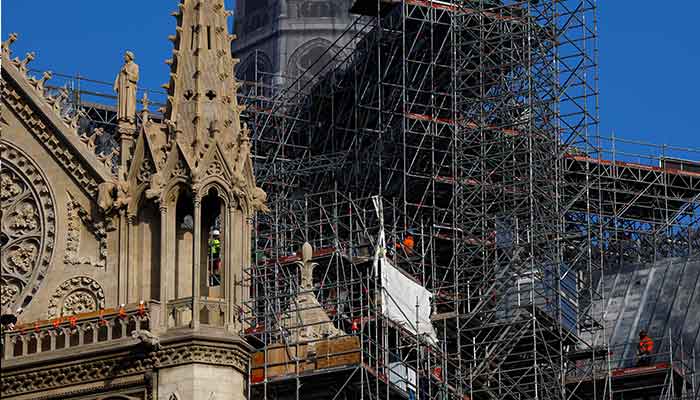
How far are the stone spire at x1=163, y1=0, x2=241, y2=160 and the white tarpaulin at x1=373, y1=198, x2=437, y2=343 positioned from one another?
1158 centimetres

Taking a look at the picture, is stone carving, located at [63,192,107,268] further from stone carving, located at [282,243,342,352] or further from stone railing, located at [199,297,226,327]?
stone carving, located at [282,243,342,352]

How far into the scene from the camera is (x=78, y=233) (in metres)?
56.0

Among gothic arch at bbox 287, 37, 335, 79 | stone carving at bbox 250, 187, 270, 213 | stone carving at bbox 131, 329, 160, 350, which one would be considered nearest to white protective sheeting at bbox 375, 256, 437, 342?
stone carving at bbox 250, 187, 270, 213

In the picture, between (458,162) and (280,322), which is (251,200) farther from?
(458,162)

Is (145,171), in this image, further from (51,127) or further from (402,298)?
(402,298)

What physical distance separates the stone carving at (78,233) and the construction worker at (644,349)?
73.8ft

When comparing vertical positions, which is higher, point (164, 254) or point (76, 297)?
point (164, 254)

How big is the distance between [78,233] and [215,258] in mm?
6751

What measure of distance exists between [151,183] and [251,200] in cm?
232

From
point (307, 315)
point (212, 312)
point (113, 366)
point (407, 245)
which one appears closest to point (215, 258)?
point (307, 315)

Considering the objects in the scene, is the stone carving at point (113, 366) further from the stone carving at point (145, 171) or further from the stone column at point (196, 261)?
the stone carving at point (145, 171)

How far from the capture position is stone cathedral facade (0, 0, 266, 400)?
173 ft

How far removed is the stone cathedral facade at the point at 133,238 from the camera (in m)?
52.6

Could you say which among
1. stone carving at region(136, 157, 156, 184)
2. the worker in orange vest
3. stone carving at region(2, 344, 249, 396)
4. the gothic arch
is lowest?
stone carving at region(2, 344, 249, 396)
